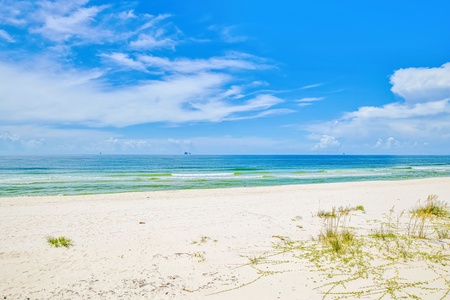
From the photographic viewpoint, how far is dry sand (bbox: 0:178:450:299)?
490cm

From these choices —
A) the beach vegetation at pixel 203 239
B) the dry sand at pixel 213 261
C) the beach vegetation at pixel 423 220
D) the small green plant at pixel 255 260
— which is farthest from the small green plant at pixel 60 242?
the beach vegetation at pixel 423 220

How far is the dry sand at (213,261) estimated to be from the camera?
193 inches

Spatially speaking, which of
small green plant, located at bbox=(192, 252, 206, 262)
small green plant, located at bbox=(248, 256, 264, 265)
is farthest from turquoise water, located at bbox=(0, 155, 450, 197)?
small green plant, located at bbox=(248, 256, 264, 265)

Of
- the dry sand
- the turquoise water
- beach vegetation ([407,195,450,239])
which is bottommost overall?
the turquoise water

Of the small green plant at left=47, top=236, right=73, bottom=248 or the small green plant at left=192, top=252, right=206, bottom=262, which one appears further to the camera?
the small green plant at left=47, top=236, right=73, bottom=248

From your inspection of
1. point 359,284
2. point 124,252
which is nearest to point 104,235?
point 124,252

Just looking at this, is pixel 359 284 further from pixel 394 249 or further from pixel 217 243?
pixel 217 243

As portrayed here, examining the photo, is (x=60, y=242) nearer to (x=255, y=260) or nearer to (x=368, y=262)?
(x=255, y=260)

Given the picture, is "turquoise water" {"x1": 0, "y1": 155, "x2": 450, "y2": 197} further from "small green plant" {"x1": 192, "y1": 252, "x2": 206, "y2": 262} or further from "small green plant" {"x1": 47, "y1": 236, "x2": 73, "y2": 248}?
"small green plant" {"x1": 192, "y1": 252, "x2": 206, "y2": 262}

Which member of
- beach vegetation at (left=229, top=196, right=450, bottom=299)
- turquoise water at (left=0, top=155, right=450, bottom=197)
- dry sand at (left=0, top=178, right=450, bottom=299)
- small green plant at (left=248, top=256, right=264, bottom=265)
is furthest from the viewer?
turquoise water at (left=0, top=155, right=450, bottom=197)

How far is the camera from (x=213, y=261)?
6281 millimetres

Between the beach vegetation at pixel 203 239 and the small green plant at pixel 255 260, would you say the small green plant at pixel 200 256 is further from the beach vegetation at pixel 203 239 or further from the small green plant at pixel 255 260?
the small green plant at pixel 255 260

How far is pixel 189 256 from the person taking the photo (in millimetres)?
6605

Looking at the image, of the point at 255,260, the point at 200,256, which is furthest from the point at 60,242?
the point at 255,260
